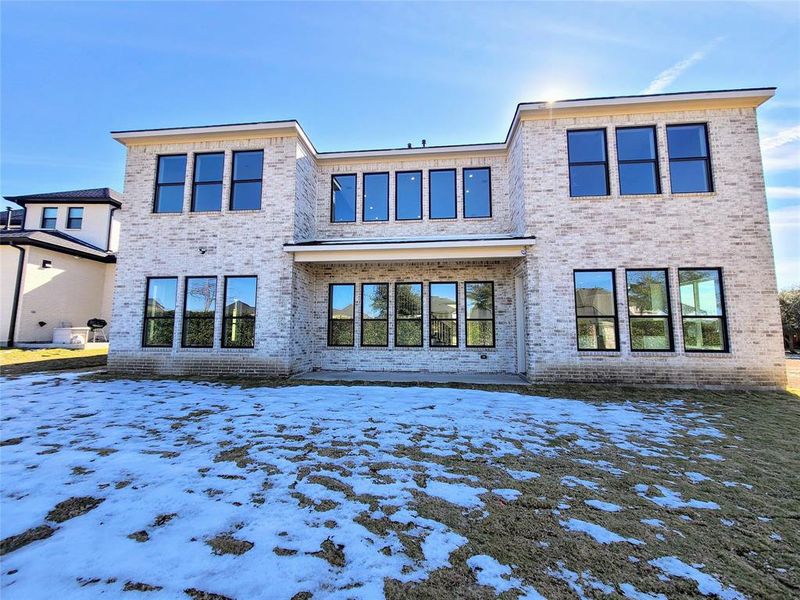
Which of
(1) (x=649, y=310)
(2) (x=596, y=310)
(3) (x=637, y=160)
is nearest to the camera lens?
(1) (x=649, y=310)

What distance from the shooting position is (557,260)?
8641 millimetres

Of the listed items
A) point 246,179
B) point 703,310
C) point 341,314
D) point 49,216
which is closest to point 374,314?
point 341,314

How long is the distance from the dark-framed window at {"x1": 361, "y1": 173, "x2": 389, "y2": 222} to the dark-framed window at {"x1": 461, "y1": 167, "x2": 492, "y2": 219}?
2533 mm

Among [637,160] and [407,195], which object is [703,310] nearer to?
[637,160]

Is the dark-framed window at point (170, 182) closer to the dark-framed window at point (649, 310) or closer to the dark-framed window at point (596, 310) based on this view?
the dark-framed window at point (596, 310)

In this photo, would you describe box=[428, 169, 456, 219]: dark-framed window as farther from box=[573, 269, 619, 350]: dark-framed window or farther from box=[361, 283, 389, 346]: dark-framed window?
box=[573, 269, 619, 350]: dark-framed window

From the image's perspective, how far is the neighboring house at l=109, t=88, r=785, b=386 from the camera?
823 centimetres

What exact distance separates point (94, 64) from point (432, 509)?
15596 millimetres

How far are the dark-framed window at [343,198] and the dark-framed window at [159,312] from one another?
5.12m

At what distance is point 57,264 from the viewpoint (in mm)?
14820

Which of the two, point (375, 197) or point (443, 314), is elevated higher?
point (375, 197)

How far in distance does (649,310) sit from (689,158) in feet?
13.1

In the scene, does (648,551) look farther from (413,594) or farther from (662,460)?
(662,460)

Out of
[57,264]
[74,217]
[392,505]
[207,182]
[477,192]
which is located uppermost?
[74,217]
